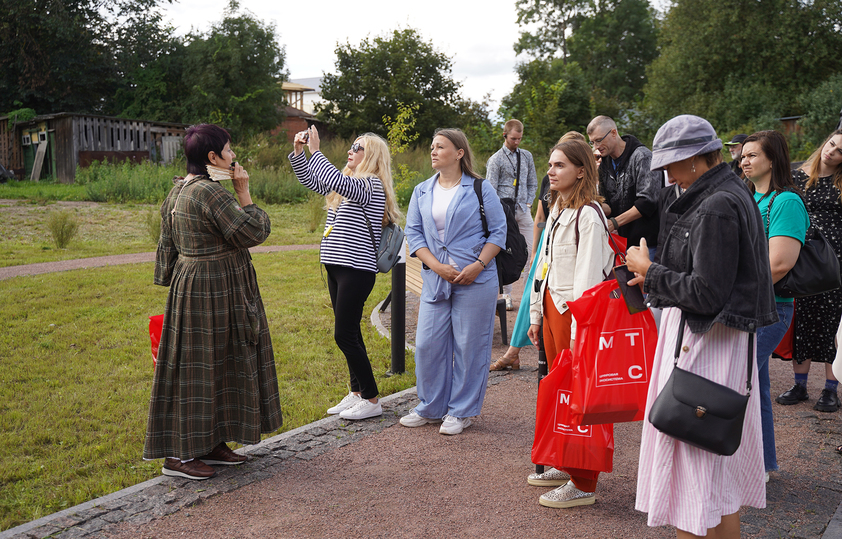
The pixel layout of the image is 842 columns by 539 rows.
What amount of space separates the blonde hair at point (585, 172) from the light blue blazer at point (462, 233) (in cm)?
112

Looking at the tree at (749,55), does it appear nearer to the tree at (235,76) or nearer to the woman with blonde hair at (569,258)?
the tree at (235,76)

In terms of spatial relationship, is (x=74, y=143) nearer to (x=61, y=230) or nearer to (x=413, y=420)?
(x=61, y=230)

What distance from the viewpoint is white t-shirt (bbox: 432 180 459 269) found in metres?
5.11

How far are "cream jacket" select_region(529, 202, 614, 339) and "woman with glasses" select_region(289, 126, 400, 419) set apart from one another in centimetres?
155

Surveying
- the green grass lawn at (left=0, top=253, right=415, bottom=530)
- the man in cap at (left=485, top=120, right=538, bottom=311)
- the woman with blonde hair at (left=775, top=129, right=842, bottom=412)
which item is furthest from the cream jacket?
the man in cap at (left=485, top=120, right=538, bottom=311)

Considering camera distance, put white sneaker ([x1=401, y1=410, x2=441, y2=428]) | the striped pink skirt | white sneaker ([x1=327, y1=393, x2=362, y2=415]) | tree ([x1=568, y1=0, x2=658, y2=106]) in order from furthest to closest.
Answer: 1. tree ([x1=568, y1=0, x2=658, y2=106])
2. white sneaker ([x1=327, y1=393, x2=362, y2=415])
3. white sneaker ([x1=401, y1=410, x2=441, y2=428])
4. the striped pink skirt

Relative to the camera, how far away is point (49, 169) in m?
29.5

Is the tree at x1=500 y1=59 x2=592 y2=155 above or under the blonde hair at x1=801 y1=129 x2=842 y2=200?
above

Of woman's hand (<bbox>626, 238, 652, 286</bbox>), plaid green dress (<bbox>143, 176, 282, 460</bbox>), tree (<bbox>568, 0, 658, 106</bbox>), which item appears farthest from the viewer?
tree (<bbox>568, 0, 658, 106</bbox>)

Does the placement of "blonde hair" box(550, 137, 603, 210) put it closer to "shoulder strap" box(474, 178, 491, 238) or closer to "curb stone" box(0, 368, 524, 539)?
"shoulder strap" box(474, 178, 491, 238)

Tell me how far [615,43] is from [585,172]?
193 feet

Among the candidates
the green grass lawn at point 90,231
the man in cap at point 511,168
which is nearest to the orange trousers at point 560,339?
the man in cap at point 511,168

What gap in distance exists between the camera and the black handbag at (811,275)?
13.8 feet

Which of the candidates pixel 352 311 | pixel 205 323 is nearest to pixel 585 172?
pixel 352 311
